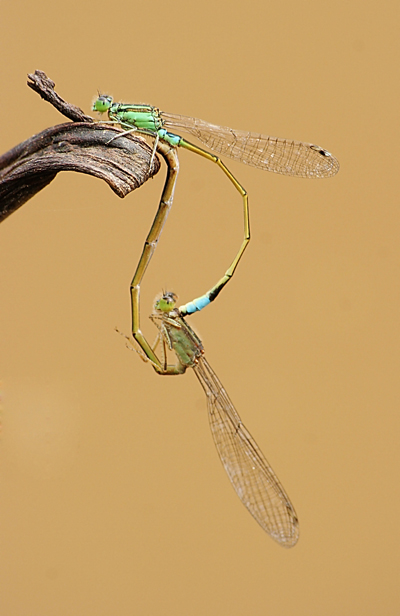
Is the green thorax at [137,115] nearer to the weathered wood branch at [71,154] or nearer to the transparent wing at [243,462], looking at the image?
the weathered wood branch at [71,154]

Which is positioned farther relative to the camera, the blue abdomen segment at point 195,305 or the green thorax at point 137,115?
A: the blue abdomen segment at point 195,305

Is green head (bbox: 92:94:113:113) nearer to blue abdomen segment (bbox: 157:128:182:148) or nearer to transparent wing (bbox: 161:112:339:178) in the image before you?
blue abdomen segment (bbox: 157:128:182:148)

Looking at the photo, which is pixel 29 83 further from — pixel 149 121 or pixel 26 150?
pixel 149 121

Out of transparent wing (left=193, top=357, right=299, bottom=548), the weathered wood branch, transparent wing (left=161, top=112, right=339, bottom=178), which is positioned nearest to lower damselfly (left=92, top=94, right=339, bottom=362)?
transparent wing (left=161, top=112, right=339, bottom=178)

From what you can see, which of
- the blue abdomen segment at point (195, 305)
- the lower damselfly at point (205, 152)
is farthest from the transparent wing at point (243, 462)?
the lower damselfly at point (205, 152)

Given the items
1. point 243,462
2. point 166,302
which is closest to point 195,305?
point 166,302

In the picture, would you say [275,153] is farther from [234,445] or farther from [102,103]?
[234,445]
